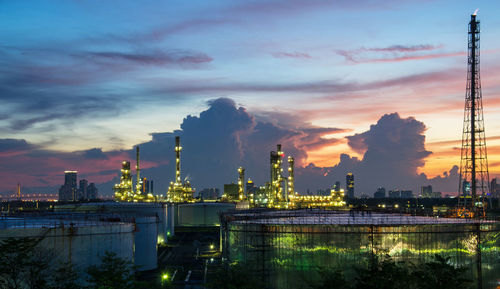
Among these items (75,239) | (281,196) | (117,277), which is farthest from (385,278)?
(281,196)

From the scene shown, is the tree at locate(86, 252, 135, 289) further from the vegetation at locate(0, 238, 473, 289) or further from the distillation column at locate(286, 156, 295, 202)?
the distillation column at locate(286, 156, 295, 202)

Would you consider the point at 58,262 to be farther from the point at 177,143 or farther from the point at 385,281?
the point at 177,143

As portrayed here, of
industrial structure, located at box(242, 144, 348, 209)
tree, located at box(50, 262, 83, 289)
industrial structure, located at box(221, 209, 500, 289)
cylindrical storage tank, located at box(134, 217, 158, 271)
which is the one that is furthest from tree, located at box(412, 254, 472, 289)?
industrial structure, located at box(242, 144, 348, 209)

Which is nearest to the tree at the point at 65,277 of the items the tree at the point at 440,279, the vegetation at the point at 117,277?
the vegetation at the point at 117,277

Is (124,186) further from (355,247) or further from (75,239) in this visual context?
(355,247)

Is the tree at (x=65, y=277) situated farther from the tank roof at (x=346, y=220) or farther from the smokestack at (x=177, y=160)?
the smokestack at (x=177, y=160)

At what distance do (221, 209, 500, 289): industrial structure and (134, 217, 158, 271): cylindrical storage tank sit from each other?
31.5 meters

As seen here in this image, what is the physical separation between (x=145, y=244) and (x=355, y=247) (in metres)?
40.3

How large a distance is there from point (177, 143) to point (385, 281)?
142 meters

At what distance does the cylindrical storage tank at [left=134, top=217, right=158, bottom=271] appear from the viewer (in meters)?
73.6

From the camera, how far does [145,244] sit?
247 ft

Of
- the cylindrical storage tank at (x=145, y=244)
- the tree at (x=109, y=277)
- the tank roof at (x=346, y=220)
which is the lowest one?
the cylindrical storage tank at (x=145, y=244)

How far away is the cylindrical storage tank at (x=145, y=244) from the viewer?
73.6m

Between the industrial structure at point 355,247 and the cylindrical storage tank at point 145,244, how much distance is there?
31512 millimetres
